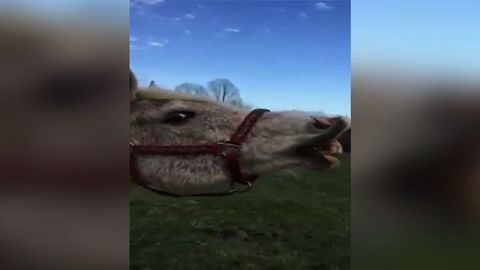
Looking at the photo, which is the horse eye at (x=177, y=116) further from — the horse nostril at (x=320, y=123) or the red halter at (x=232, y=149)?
the horse nostril at (x=320, y=123)


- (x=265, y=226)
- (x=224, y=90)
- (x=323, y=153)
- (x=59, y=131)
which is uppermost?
(x=224, y=90)

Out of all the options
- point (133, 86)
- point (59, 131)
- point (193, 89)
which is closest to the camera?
point (59, 131)

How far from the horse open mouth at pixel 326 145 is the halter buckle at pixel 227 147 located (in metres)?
0.32

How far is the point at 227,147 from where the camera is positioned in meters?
3.57

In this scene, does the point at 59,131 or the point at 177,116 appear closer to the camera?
the point at 59,131

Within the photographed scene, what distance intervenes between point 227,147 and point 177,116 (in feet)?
1.01

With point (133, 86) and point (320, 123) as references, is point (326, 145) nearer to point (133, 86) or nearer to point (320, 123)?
point (320, 123)

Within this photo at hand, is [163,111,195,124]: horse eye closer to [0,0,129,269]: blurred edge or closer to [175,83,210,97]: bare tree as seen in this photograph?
[175,83,210,97]: bare tree

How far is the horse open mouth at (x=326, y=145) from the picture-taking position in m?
3.54

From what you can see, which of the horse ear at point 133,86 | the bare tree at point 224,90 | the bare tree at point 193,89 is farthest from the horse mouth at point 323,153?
the horse ear at point 133,86

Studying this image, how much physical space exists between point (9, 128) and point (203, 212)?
1.05 meters

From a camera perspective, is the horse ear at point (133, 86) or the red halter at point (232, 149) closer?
the horse ear at point (133, 86)

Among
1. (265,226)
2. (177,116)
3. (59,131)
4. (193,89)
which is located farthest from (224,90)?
(59,131)

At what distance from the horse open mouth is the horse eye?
1.96 feet
